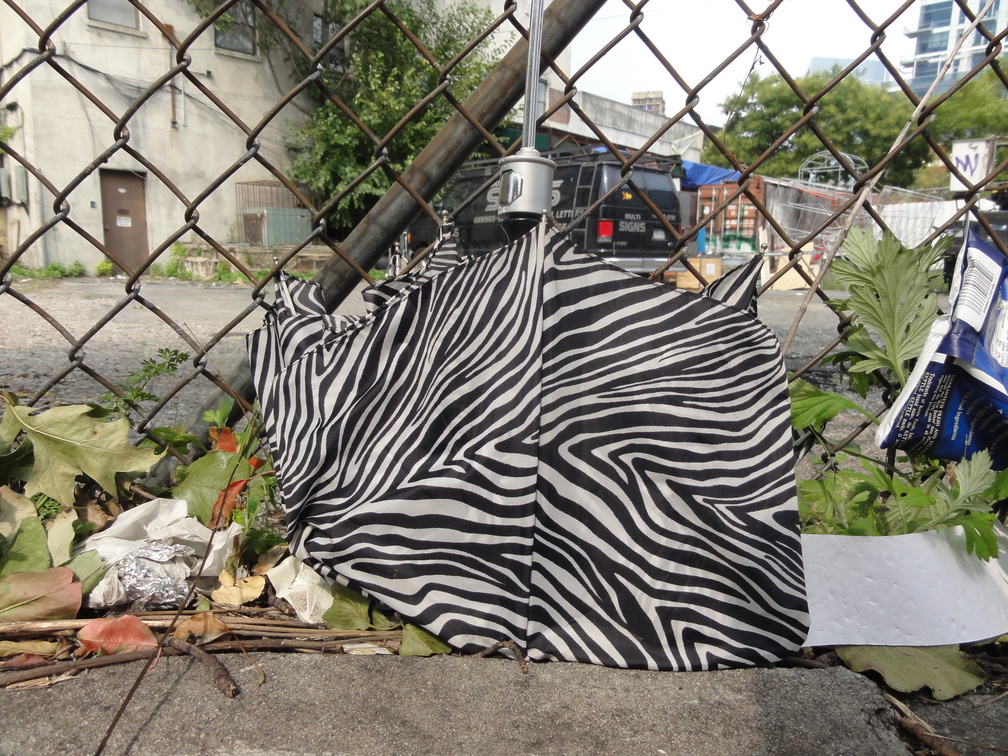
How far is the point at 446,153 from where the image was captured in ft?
4.22

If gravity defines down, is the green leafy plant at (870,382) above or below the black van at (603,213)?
below

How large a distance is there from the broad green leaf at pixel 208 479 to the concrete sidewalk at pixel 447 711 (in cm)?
37

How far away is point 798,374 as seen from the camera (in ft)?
4.41

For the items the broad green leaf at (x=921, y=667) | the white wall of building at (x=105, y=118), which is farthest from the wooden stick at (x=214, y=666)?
the white wall of building at (x=105, y=118)

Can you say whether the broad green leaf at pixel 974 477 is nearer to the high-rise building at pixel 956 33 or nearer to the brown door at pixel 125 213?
the high-rise building at pixel 956 33

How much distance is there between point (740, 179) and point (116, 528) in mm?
1232

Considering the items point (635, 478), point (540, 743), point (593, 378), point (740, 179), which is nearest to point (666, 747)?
point (540, 743)

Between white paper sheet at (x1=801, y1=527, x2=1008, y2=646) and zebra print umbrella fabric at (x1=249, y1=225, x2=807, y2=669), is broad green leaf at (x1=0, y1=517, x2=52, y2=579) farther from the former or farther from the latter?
white paper sheet at (x1=801, y1=527, x2=1008, y2=646)

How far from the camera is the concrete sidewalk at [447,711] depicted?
0.83m

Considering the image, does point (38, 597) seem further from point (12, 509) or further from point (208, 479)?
point (208, 479)

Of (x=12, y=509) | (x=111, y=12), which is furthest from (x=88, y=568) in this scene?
(x=111, y=12)

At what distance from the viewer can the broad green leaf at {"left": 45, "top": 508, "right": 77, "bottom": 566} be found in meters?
1.17

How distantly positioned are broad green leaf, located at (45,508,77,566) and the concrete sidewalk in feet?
0.90

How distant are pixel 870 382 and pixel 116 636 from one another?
4.34ft
